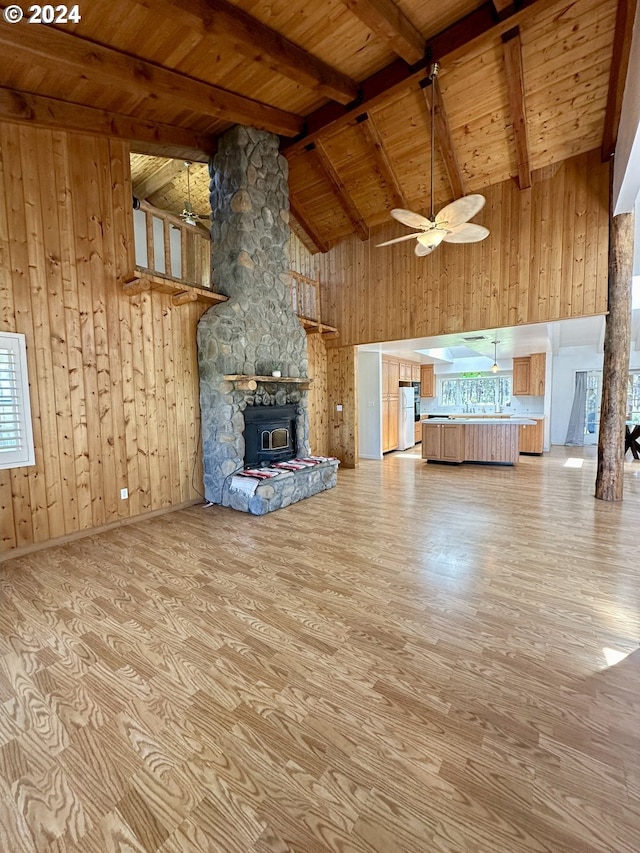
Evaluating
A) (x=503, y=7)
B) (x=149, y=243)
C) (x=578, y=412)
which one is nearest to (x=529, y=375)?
(x=578, y=412)

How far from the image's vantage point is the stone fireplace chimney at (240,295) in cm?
464

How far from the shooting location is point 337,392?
741cm

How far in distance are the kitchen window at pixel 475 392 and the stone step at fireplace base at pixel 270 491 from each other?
7.10 m

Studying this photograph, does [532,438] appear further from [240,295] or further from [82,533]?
[82,533]

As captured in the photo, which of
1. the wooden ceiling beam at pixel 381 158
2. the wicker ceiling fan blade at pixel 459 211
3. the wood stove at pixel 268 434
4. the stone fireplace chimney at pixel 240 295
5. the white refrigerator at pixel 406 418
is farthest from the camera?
the white refrigerator at pixel 406 418

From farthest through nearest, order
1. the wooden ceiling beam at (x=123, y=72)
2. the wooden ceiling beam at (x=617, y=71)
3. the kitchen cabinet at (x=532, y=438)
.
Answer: the kitchen cabinet at (x=532, y=438), the wooden ceiling beam at (x=617, y=71), the wooden ceiling beam at (x=123, y=72)

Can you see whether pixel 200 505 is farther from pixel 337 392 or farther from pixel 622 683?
pixel 622 683

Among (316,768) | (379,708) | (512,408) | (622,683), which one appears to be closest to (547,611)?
(622,683)

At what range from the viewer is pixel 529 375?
28.9 feet

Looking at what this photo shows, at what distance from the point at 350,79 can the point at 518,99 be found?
1.85 m

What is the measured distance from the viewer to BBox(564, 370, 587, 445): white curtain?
952 cm

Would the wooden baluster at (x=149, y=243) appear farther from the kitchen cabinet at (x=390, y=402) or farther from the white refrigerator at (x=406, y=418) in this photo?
the white refrigerator at (x=406, y=418)

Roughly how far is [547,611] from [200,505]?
3846mm

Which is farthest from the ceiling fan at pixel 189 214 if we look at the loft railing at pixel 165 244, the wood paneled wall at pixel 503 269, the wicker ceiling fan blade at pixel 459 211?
the wicker ceiling fan blade at pixel 459 211
